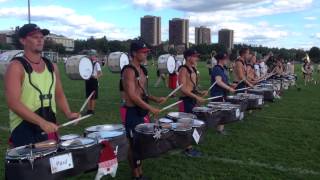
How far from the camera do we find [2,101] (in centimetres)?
1440

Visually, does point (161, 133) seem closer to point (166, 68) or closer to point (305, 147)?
point (305, 147)

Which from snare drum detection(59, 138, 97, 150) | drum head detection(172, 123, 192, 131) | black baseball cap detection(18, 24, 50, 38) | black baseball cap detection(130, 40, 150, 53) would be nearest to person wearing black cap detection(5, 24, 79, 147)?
black baseball cap detection(18, 24, 50, 38)

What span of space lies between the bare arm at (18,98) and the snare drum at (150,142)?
5.01ft

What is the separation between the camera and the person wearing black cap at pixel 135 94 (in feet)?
17.3

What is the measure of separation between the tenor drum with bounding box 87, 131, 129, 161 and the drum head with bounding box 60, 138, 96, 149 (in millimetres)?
178

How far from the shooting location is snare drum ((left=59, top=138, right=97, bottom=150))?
376 cm

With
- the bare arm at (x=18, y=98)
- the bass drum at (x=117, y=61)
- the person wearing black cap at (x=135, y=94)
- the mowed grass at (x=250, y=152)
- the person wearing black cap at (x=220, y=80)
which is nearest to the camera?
the bare arm at (x=18, y=98)

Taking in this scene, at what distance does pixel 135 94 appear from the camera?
5.27 meters

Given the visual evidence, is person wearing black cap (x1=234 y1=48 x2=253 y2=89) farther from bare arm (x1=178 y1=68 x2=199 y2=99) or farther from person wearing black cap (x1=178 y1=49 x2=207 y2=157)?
bare arm (x1=178 y1=68 x2=199 y2=99)

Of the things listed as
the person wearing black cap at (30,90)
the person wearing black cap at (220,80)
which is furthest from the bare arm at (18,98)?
the person wearing black cap at (220,80)

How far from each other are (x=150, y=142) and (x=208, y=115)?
2524 millimetres

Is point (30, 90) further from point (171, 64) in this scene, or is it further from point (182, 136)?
point (171, 64)

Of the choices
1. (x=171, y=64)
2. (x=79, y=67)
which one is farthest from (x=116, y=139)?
(x=171, y=64)

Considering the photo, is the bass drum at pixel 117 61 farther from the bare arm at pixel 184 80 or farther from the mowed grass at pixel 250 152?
the bare arm at pixel 184 80
